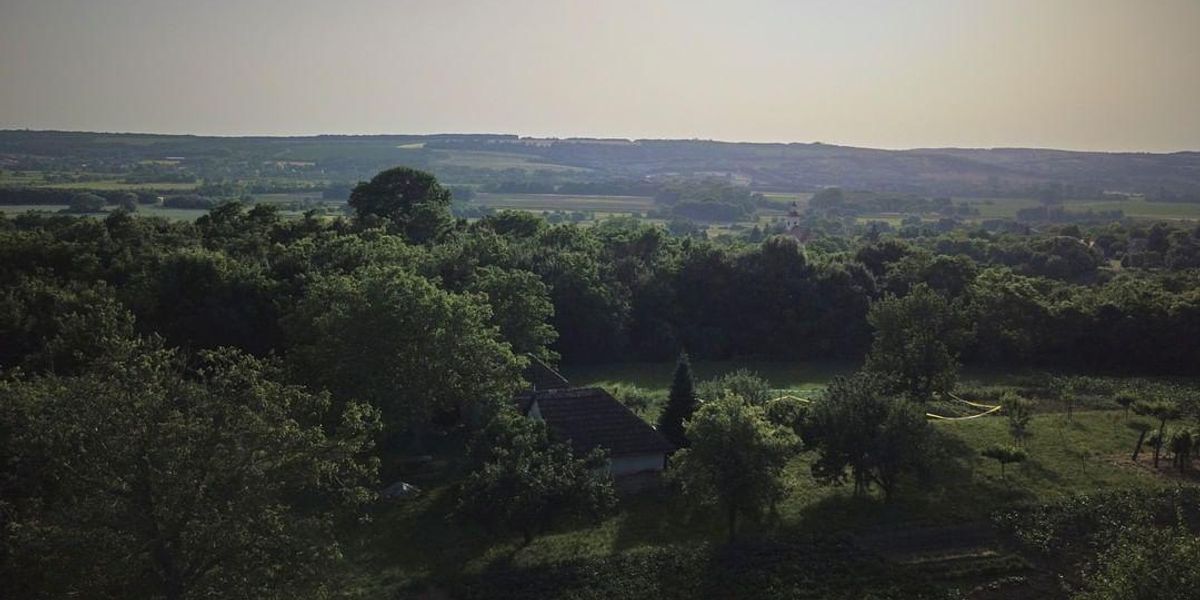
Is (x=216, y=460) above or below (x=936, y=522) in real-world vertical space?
above

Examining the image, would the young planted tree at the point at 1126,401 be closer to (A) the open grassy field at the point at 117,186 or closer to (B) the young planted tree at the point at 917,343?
(B) the young planted tree at the point at 917,343

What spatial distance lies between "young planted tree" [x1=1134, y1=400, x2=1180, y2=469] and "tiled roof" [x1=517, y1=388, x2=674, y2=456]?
16416mm

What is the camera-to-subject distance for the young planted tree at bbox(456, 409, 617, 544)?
20.1m

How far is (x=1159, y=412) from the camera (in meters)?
29.7

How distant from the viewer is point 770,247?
5106 cm

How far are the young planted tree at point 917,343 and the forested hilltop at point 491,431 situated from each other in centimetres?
12

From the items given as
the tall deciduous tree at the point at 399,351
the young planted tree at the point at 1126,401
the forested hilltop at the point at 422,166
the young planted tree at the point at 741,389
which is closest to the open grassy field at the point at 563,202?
the forested hilltop at the point at 422,166

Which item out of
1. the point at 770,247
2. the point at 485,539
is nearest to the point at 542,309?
the point at 485,539

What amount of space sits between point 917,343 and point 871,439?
10.5 meters

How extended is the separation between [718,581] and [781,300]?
3207 cm

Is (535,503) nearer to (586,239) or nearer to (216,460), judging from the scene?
(216,460)

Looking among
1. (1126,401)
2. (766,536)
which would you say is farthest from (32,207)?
(1126,401)

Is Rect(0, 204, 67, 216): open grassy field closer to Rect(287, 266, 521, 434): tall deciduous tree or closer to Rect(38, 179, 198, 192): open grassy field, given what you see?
Rect(38, 179, 198, 192): open grassy field

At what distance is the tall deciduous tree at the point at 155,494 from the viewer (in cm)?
1421
